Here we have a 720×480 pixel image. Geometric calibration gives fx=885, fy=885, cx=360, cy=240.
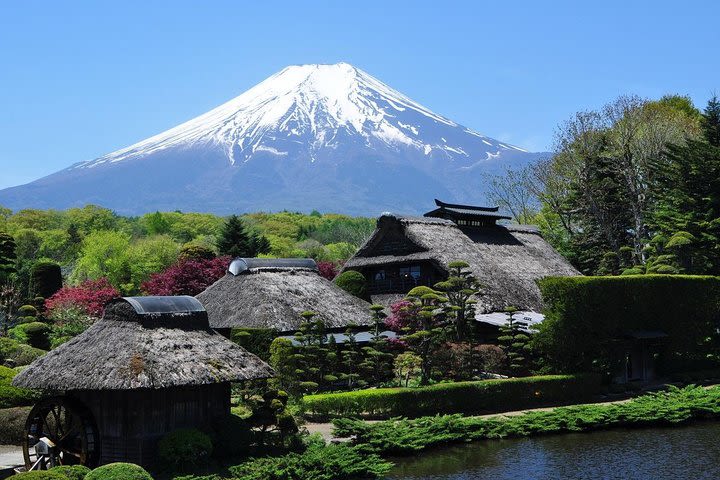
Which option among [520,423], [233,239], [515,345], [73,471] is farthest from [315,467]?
[233,239]

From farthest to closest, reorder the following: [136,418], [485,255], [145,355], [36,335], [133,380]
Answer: [485,255], [36,335], [145,355], [136,418], [133,380]

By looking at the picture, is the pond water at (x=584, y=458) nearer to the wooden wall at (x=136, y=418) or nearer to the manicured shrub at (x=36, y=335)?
the wooden wall at (x=136, y=418)

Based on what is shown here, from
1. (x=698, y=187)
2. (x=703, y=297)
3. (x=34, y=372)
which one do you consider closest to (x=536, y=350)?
(x=703, y=297)

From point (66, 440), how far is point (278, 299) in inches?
647

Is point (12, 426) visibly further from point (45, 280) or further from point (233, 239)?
point (233, 239)

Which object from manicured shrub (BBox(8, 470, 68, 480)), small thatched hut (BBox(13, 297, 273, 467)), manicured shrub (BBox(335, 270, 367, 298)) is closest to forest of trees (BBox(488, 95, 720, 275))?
manicured shrub (BBox(335, 270, 367, 298))

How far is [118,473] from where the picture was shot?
1958 centimetres

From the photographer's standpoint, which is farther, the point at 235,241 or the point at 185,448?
the point at 235,241

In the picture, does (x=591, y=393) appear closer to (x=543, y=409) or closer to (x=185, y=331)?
(x=543, y=409)

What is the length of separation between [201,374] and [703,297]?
26.5m

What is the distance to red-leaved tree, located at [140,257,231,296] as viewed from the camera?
165 ft

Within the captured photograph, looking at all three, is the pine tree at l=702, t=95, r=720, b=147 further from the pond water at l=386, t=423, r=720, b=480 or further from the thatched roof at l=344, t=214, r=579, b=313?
the pond water at l=386, t=423, r=720, b=480

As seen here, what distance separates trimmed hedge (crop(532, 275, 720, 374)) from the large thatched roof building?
16.2ft

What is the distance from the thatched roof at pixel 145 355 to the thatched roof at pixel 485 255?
61.5 ft
